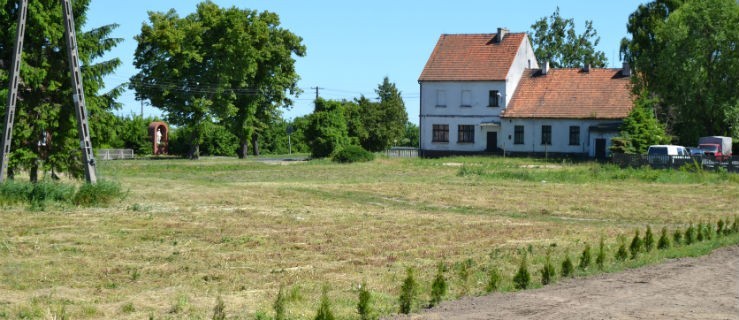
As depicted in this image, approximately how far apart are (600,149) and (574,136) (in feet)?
10.4

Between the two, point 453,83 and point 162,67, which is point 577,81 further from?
point 162,67

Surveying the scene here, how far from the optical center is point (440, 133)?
248ft

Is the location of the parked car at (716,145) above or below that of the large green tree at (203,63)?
below

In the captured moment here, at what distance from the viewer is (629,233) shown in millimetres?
23938

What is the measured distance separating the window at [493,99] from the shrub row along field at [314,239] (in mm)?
28217

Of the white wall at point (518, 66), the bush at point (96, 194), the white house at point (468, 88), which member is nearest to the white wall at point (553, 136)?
the white house at point (468, 88)

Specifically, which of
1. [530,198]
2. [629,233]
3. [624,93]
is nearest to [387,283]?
[629,233]

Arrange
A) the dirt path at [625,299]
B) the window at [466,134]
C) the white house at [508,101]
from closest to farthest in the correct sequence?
the dirt path at [625,299], the white house at [508,101], the window at [466,134]

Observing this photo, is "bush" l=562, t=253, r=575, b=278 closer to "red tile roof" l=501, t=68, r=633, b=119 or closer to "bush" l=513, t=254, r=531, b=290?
"bush" l=513, t=254, r=531, b=290

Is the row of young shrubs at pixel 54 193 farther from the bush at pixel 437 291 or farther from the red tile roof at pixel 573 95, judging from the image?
the red tile roof at pixel 573 95

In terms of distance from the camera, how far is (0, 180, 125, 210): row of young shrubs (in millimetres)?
30594

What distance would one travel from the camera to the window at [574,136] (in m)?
70.2

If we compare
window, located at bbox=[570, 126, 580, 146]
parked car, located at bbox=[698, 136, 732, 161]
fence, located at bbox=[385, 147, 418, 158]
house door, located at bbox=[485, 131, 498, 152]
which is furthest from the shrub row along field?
fence, located at bbox=[385, 147, 418, 158]

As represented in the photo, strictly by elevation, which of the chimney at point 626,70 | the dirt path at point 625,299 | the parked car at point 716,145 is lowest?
the dirt path at point 625,299
